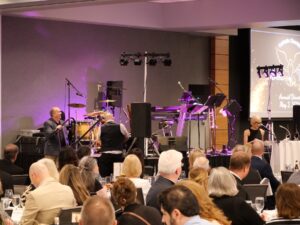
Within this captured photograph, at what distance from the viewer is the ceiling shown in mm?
16172

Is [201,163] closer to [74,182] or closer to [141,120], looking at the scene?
[74,182]

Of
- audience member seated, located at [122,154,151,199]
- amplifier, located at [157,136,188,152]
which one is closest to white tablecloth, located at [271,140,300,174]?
amplifier, located at [157,136,188,152]

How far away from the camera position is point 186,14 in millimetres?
18016

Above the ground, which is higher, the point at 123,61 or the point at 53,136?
the point at 123,61

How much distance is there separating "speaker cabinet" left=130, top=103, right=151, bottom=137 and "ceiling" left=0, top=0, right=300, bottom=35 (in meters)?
3.01

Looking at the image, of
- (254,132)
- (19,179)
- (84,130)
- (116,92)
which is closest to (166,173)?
(19,179)

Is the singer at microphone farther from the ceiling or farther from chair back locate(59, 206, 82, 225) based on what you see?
chair back locate(59, 206, 82, 225)

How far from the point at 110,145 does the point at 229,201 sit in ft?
25.1

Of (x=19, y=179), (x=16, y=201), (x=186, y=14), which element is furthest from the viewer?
(x=186, y=14)

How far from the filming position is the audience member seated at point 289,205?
16.8 ft

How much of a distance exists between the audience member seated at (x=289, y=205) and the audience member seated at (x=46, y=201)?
1.86 meters

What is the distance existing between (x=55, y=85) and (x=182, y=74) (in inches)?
168

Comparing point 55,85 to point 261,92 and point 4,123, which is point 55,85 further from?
point 261,92

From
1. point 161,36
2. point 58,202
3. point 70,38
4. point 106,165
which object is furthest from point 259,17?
point 58,202
